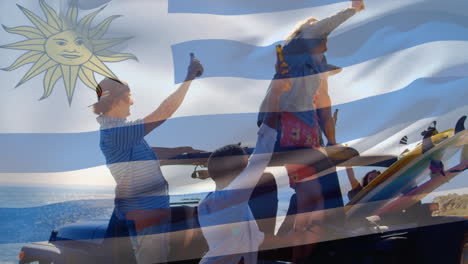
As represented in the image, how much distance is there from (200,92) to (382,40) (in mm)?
1071

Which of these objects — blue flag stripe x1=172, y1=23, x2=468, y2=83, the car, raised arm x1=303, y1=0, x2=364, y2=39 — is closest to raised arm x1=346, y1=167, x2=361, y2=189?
the car

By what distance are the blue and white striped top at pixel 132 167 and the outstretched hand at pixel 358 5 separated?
4.47 feet

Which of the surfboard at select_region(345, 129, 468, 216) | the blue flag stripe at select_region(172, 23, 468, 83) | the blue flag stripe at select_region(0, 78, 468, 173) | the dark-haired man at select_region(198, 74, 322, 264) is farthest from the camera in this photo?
Answer: the blue flag stripe at select_region(172, 23, 468, 83)

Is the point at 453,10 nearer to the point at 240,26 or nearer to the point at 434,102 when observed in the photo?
the point at 434,102

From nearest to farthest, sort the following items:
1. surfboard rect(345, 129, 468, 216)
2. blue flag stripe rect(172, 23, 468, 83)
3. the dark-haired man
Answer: the dark-haired man → surfboard rect(345, 129, 468, 216) → blue flag stripe rect(172, 23, 468, 83)

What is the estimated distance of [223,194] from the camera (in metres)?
1.96

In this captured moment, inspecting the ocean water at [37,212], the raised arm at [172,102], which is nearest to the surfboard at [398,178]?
the raised arm at [172,102]

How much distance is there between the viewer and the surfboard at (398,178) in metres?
2.03

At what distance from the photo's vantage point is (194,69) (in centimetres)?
224

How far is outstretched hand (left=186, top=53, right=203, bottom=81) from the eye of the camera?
2.24 metres

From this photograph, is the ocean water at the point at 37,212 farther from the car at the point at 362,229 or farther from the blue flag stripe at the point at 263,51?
the blue flag stripe at the point at 263,51

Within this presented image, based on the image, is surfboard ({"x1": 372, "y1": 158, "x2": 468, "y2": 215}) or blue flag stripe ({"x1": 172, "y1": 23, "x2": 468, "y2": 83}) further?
blue flag stripe ({"x1": 172, "y1": 23, "x2": 468, "y2": 83})

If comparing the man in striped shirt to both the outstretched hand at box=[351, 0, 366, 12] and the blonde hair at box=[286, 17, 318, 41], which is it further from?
the outstretched hand at box=[351, 0, 366, 12]

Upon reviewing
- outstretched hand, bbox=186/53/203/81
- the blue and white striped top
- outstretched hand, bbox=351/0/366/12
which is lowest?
the blue and white striped top
